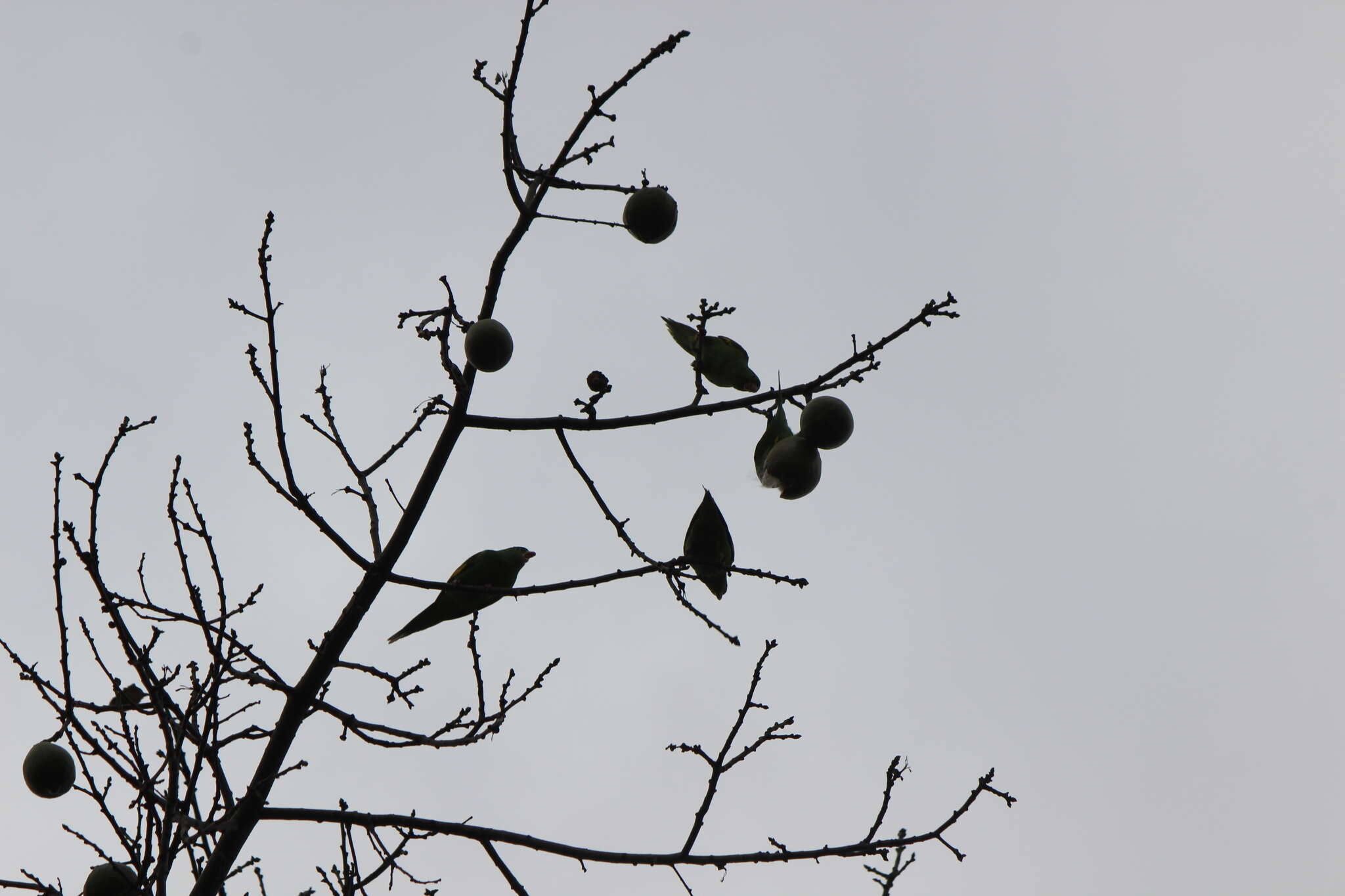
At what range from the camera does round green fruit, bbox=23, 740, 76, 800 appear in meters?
3.72

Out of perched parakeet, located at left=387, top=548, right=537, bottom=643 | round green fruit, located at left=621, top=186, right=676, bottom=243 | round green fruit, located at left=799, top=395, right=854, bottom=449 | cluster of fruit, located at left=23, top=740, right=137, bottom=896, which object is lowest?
cluster of fruit, located at left=23, top=740, right=137, bottom=896

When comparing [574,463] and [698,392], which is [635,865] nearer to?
[574,463]

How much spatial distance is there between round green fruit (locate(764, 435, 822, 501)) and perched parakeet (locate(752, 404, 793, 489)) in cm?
3

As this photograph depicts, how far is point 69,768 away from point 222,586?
1.06 m

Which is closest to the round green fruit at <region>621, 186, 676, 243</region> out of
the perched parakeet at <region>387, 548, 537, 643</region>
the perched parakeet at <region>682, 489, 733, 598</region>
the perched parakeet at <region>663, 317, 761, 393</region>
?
the perched parakeet at <region>663, 317, 761, 393</region>

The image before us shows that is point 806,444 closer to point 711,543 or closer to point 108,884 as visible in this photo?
point 711,543

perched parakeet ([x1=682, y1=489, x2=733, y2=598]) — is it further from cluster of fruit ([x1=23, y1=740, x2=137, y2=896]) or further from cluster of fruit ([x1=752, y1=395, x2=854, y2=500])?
→ cluster of fruit ([x1=23, y1=740, x2=137, y2=896])

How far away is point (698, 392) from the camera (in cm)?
325

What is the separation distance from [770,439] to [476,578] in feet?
3.50

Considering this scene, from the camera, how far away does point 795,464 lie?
11.3ft

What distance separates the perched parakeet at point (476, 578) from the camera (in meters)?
3.27

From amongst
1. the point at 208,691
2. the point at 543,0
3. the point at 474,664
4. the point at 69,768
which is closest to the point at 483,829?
the point at 474,664

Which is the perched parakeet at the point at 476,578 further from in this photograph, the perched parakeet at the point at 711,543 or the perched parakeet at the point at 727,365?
the perched parakeet at the point at 727,365

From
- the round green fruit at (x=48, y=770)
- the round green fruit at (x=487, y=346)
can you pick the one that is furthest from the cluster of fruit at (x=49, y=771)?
the round green fruit at (x=487, y=346)
